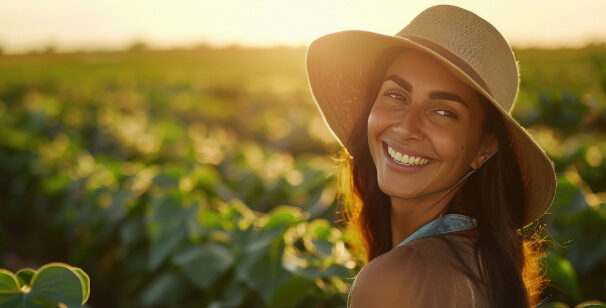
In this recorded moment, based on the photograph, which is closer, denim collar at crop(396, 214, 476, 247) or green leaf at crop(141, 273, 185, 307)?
denim collar at crop(396, 214, 476, 247)

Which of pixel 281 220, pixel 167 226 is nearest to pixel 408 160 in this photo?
pixel 281 220

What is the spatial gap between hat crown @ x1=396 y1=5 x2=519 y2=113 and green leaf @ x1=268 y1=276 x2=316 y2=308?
35.7 inches

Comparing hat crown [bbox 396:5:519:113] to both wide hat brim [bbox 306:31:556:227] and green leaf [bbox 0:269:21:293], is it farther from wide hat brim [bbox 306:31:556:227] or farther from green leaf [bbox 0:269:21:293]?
green leaf [bbox 0:269:21:293]

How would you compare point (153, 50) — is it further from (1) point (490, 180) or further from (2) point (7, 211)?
(1) point (490, 180)

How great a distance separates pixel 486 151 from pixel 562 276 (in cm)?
81

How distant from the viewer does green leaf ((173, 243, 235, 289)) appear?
102 inches

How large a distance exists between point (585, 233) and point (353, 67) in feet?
4.91

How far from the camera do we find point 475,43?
1691mm

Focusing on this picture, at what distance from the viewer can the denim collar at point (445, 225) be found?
1.64 meters

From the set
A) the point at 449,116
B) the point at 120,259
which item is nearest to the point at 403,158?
the point at 449,116

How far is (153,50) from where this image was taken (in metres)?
61.0

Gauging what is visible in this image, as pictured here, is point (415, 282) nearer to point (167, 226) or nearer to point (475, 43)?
point (475, 43)

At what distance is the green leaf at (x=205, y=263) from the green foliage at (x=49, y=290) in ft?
2.84

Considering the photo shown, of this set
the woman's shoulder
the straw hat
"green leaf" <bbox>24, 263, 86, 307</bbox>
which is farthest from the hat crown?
"green leaf" <bbox>24, 263, 86, 307</bbox>
